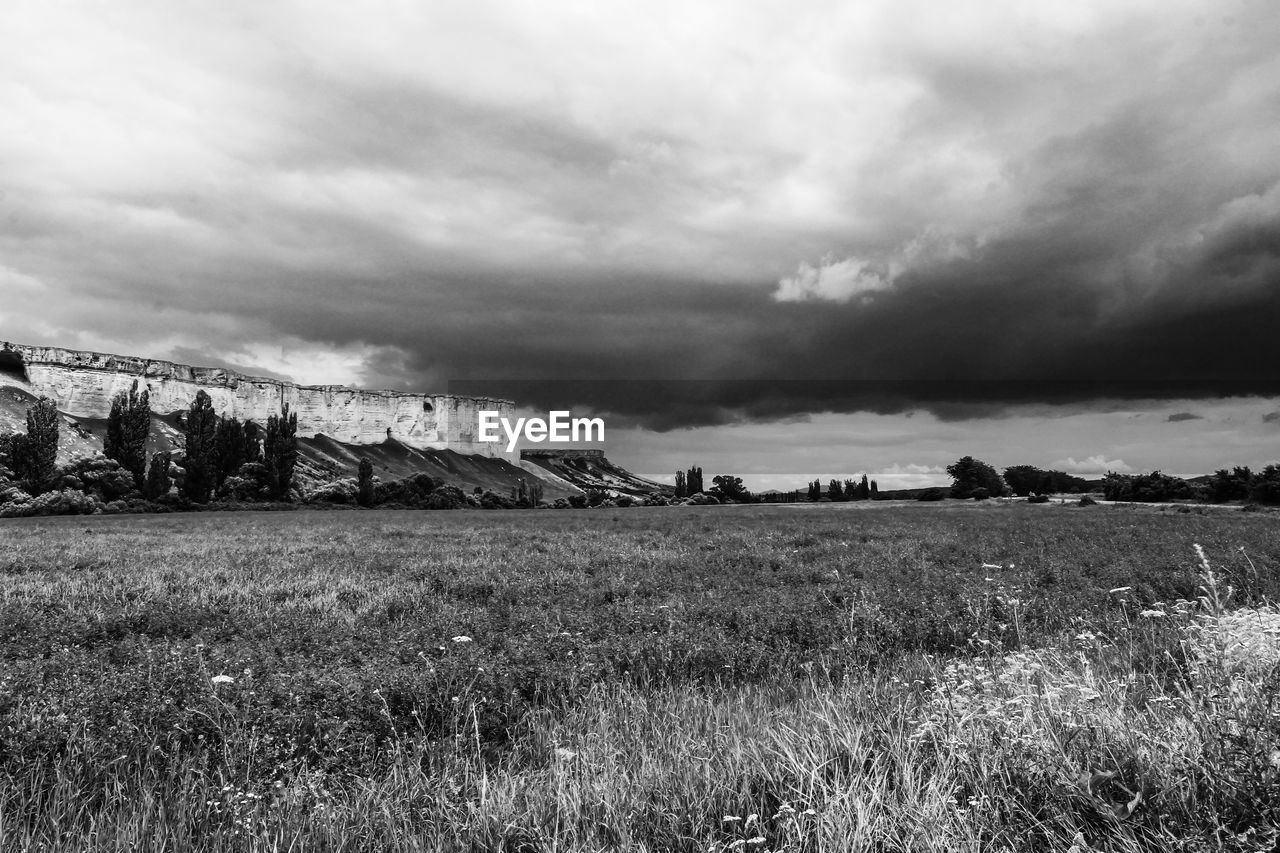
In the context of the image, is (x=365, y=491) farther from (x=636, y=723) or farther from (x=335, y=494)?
(x=636, y=723)

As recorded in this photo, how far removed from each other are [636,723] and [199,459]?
10201cm

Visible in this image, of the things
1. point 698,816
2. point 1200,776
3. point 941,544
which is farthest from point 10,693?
point 941,544

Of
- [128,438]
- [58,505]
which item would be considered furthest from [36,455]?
→ [58,505]

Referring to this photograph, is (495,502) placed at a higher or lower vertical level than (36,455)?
lower

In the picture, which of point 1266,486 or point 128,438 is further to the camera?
point 128,438

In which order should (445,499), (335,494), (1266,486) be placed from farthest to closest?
(335,494), (445,499), (1266,486)

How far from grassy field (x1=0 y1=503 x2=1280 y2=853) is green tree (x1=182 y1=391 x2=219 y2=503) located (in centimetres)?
8989

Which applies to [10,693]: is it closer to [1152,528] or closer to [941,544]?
[941,544]

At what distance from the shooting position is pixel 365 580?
1466 cm

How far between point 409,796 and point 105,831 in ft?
5.05

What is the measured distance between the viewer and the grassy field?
3.55 meters

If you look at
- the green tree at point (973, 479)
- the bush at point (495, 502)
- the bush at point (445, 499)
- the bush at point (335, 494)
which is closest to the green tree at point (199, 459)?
the bush at point (335, 494)

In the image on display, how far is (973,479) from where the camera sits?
8875cm

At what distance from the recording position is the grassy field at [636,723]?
355 centimetres
